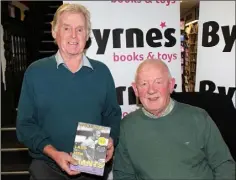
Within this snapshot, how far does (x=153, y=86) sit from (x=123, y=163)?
0.44 metres

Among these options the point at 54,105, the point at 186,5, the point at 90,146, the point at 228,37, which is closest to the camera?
the point at 90,146

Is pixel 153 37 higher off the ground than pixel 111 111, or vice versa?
pixel 153 37

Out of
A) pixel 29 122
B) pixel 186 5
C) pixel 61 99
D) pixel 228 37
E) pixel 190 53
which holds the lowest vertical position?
pixel 29 122

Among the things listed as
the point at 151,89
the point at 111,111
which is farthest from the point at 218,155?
the point at 111,111

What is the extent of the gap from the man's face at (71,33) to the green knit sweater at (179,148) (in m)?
0.50

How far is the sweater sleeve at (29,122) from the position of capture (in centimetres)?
162

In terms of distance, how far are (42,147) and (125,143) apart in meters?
0.43

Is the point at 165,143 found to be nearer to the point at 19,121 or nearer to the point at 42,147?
the point at 42,147

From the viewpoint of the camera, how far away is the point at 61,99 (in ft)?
5.38

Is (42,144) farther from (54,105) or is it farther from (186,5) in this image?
(186,5)

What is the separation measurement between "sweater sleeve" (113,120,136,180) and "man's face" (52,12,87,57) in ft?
1.62

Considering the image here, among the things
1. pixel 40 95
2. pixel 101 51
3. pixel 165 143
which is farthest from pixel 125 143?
pixel 101 51

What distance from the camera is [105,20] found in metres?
2.60

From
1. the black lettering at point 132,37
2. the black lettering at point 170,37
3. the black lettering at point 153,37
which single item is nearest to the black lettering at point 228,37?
the black lettering at point 170,37
